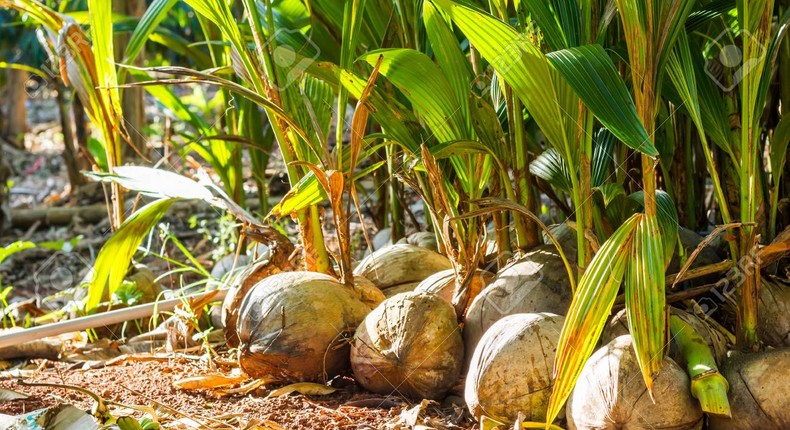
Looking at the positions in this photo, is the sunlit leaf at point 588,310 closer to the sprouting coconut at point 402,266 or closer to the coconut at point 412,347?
the coconut at point 412,347

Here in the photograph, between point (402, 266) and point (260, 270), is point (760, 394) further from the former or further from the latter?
point (260, 270)

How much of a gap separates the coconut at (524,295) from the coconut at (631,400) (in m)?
0.30

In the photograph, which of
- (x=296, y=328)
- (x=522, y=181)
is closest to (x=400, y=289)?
(x=296, y=328)

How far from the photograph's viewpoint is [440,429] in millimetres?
1611

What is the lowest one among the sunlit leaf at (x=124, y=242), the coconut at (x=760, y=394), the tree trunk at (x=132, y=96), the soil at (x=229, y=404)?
the soil at (x=229, y=404)

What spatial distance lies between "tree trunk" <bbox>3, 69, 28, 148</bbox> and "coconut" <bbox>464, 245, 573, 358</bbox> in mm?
6843

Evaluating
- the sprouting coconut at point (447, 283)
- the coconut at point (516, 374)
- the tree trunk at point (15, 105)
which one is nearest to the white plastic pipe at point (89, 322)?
the sprouting coconut at point (447, 283)

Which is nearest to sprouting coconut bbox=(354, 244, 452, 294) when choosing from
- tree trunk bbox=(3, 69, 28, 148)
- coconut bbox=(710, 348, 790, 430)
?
coconut bbox=(710, 348, 790, 430)

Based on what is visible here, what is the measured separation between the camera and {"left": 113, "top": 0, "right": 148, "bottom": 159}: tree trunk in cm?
414

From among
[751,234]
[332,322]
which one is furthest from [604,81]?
[332,322]

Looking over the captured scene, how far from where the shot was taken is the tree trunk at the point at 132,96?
414cm

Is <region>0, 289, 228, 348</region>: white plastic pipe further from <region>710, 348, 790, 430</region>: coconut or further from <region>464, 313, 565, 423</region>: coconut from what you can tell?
<region>710, 348, 790, 430</region>: coconut

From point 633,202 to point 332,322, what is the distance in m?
0.68

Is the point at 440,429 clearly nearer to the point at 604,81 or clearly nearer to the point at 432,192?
the point at 432,192
